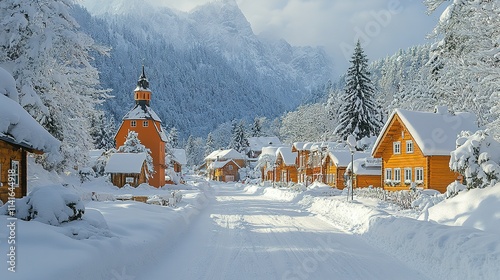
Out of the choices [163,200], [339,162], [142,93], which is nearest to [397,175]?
[339,162]

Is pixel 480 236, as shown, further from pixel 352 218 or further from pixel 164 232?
pixel 352 218

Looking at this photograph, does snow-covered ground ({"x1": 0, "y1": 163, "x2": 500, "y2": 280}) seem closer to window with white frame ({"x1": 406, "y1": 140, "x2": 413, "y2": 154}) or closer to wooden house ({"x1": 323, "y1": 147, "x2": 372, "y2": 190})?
window with white frame ({"x1": 406, "y1": 140, "x2": 413, "y2": 154})

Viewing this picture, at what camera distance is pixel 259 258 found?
11.0 m

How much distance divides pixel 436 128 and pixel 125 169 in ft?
102

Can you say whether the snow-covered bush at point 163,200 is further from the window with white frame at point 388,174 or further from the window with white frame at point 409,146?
the window with white frame at point 388,174

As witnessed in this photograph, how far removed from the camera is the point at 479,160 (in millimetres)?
15383

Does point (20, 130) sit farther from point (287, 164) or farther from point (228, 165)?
point (228, 165)

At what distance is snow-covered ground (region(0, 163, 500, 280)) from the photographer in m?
7.93

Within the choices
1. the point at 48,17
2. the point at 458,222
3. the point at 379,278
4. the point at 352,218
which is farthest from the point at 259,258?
the point at 48,17

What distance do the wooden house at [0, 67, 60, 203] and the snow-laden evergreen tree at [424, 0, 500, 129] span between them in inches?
559

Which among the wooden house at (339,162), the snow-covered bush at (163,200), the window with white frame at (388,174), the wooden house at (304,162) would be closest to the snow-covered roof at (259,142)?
the wooden house at (304,162)

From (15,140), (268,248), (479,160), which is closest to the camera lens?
(15,140)

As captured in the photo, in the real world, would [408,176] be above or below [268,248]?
above

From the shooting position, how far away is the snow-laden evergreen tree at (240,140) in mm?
123312
